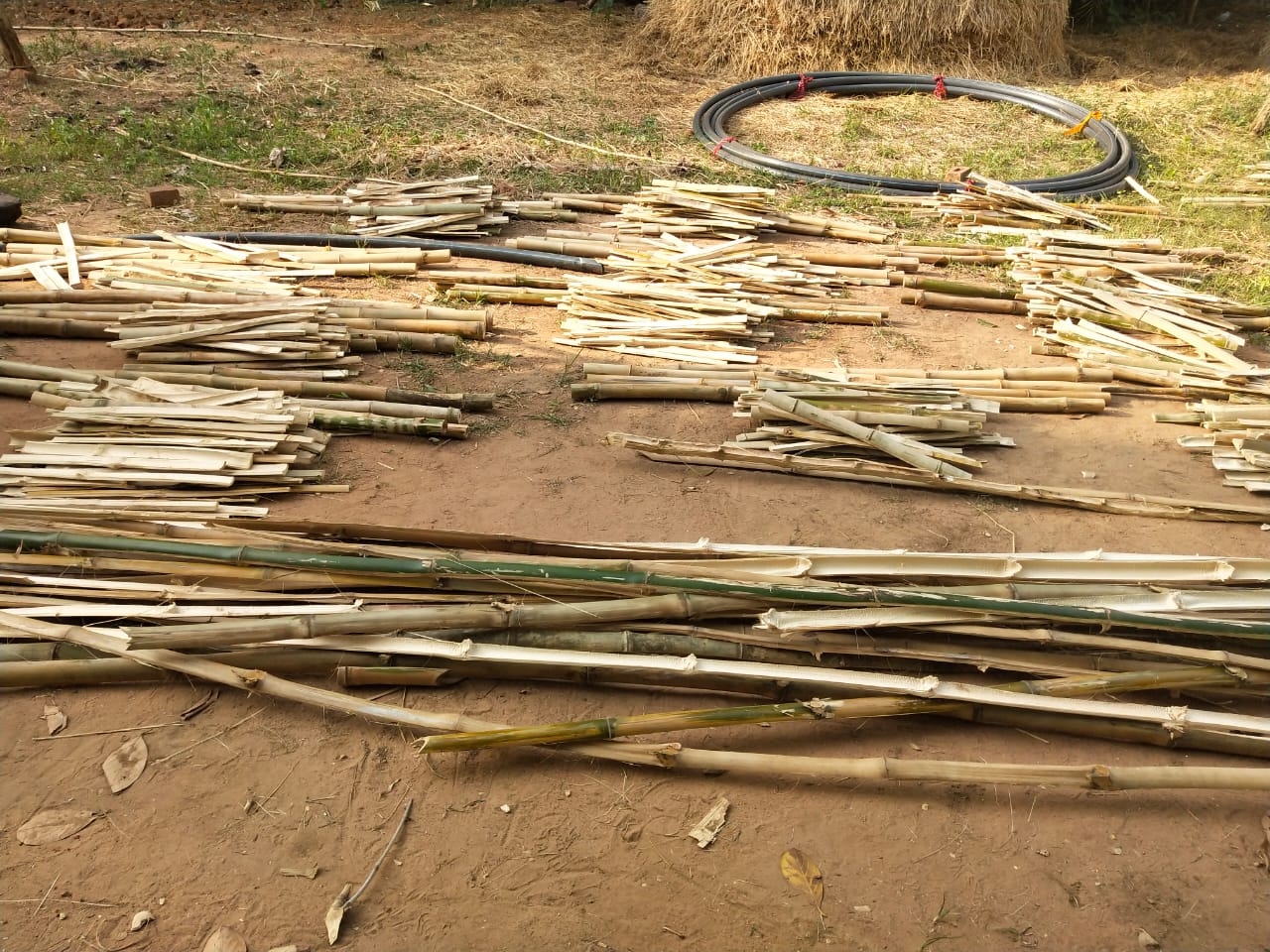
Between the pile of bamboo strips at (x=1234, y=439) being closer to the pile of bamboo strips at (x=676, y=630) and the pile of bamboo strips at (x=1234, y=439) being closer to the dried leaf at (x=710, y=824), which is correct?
the pile of bamboo strips at (x=676, y=630)

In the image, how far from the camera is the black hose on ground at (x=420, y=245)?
635cm

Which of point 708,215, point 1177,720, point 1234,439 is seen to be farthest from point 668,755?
point 708,215

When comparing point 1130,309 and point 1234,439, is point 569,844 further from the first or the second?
point 1130,309

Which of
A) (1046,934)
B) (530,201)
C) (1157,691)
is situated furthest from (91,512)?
(530,201)

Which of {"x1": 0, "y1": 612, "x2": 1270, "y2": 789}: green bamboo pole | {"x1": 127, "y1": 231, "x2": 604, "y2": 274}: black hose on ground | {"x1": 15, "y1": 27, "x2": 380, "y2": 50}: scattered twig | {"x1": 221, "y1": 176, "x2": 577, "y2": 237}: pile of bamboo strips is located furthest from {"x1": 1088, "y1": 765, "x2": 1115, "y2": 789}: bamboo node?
{"x1": 15, "y1": 27, "x2": 380, "y2": 50}: scattered twig

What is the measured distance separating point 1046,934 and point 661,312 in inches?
154

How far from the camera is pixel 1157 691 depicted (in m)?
3.25

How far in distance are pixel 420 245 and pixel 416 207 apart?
430 millimetres

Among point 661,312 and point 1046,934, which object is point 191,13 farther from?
point 1046,934

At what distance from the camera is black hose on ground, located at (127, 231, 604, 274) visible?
6.35 m

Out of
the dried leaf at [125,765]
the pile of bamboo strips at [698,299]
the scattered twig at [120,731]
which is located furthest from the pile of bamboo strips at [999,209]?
the dried leaf at [125,765]

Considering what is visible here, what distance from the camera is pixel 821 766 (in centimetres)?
292

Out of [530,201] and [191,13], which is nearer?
[530,201]

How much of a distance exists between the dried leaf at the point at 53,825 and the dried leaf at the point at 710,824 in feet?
5.58
